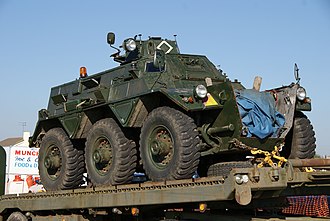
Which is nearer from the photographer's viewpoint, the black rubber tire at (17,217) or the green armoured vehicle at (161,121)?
the green armoured vehicle at (161,121)

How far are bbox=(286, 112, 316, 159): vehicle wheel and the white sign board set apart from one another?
18.5 meters

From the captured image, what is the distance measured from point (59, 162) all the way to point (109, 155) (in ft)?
6.14

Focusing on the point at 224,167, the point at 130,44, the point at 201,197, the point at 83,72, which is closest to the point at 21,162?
the point at 83,72

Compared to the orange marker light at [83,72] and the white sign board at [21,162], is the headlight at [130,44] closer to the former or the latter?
the orange marker light at [83,72]

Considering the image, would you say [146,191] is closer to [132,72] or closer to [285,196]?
[285,196]

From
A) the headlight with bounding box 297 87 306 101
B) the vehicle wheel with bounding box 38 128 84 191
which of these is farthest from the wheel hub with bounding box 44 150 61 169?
the headlight with bounding box 297 87 306 101

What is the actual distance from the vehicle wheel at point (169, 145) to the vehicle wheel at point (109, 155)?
0.59m

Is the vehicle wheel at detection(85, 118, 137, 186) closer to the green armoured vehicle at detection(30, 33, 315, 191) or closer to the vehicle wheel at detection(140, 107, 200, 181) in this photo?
the green armoured vehicle at detection(30, 33, 315, 191)

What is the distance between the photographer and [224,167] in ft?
24.8

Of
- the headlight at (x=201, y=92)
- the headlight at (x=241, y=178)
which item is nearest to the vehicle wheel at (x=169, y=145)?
the headlight at (x=201, y=92)

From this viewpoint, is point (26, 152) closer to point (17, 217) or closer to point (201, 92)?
point (17, 217)

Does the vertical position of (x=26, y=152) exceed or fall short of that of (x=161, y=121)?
it exceeds it

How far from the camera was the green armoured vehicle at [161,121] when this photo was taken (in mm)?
7180

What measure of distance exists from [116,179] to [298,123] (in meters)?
2.78
